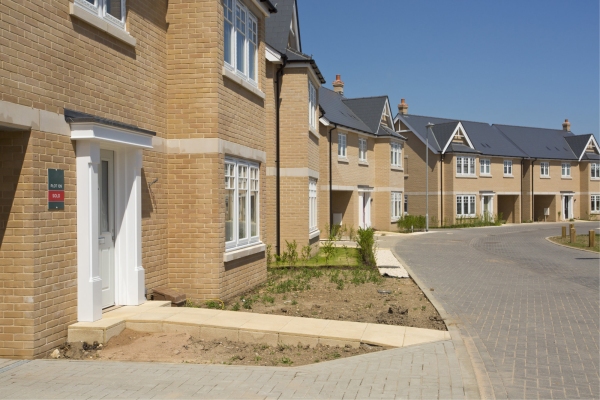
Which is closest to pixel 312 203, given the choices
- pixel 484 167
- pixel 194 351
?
pixel 194 351

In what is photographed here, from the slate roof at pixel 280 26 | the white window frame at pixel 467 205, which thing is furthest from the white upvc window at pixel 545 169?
the slate roof at pixel 280 26

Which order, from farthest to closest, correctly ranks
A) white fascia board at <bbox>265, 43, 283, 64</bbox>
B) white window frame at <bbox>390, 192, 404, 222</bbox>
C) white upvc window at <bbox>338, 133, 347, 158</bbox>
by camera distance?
white window frame at <bbox>390, 192, 404, 222</bbox> < white upvc window at <bbox>338, 133, 347, 158</bbox> < white fascia board at <bbox>265, 43, 283, 64</bbox>

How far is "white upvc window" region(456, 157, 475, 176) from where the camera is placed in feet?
157

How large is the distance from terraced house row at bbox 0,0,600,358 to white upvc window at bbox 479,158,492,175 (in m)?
33.8

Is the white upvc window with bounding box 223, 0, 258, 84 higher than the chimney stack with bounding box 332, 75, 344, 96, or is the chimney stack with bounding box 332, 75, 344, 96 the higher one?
the chimney stack with bounding box 332, 75, 344, 96

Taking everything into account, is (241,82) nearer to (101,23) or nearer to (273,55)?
(101,23)

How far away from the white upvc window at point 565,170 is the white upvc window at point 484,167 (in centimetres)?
1166

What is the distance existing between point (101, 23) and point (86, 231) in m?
3.05

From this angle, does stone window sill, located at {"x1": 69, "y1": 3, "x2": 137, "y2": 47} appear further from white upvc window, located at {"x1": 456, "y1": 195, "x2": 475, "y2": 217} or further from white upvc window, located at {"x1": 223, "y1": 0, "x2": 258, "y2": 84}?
white upvc window, located at {"x1": 456, "y1": 195, "x2": 475, "y2": 217}

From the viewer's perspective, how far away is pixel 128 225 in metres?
9.59

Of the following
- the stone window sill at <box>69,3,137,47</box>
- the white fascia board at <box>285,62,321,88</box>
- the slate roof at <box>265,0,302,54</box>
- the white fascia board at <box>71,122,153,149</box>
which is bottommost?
the white fascia board at <box>71,122,153,149</box>

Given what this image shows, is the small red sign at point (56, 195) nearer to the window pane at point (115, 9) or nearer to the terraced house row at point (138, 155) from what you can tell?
the terraced house row at point (138, 155)

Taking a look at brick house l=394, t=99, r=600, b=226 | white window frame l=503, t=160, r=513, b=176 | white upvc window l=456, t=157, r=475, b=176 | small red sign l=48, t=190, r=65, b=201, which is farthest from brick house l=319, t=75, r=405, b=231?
small red sign l=48, t=190, r=65, b=201

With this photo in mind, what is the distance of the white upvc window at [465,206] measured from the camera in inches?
1880
